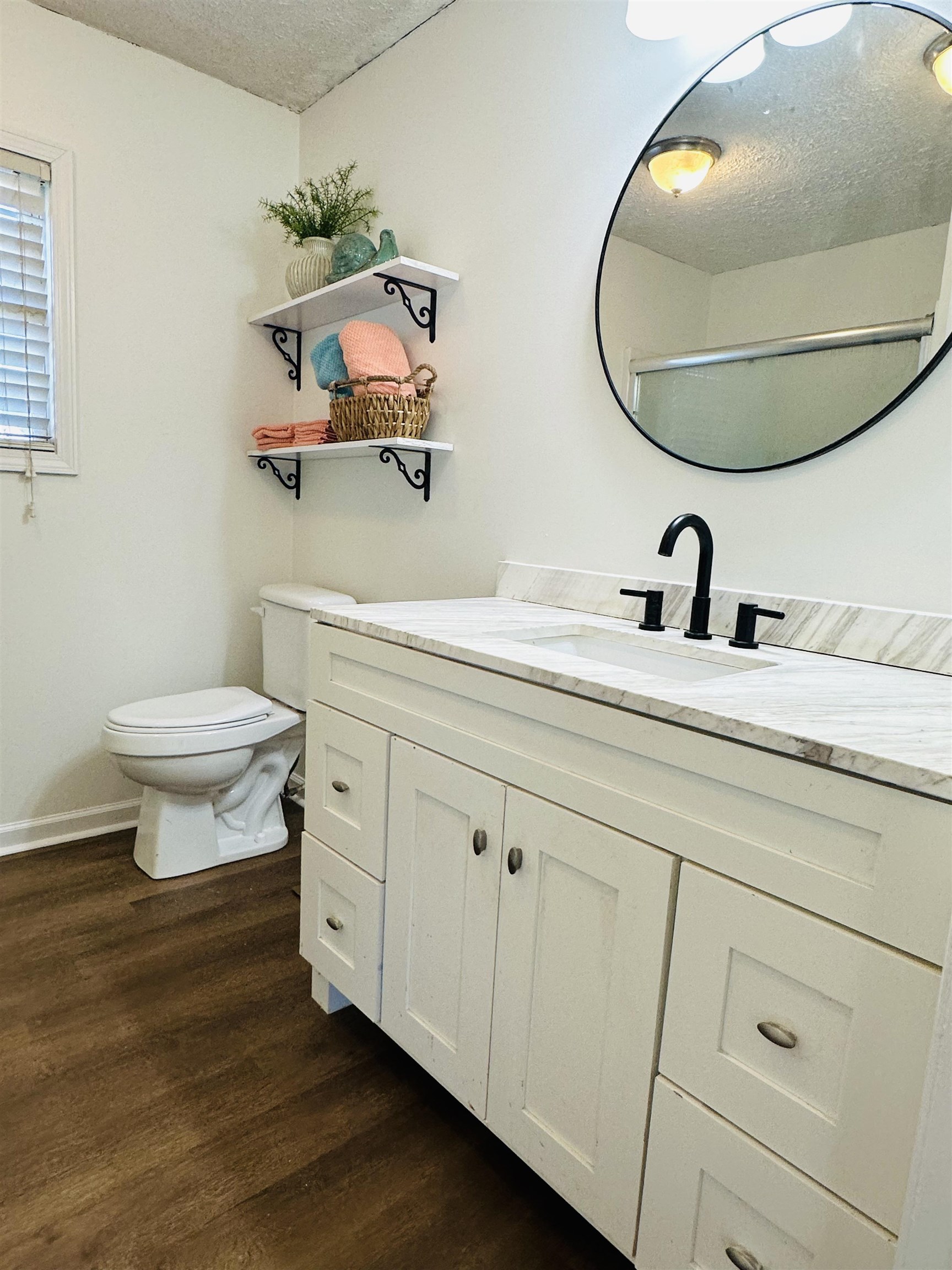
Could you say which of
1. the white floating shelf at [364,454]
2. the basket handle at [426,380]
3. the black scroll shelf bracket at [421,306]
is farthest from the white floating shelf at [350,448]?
the black scroll shelf bracket at [421,306]

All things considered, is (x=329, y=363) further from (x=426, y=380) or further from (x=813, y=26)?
(x=813, y=26)

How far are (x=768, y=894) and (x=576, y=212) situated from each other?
1502 millimetres

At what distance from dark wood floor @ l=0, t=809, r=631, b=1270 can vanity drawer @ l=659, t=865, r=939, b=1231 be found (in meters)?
0.54

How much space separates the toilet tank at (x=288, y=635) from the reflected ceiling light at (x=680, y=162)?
1371 mm

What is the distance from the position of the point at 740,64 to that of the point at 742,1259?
5.88 feet

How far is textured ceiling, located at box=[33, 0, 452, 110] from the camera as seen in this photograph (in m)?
2.04

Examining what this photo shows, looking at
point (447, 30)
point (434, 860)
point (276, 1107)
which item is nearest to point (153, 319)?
point (447, 30)

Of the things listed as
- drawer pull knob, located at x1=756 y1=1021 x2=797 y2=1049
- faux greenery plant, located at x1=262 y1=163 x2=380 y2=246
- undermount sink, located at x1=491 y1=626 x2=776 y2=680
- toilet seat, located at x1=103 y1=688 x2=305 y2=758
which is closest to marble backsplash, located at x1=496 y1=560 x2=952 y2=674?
undermount sink, located at x1=491 y1=626 x2=776 y2=680

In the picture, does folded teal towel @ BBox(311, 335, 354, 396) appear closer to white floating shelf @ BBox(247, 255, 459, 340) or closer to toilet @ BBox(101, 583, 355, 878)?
white floating shelf @ BBox(247, 255, 459, 340)

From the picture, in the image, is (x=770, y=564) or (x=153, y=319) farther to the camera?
(x=153, y=319)

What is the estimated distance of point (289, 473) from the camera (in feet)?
9.06

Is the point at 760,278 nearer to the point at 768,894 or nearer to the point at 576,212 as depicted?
the point at 576,212

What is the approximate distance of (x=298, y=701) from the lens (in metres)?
2.40

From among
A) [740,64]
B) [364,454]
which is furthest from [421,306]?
[740,64]
